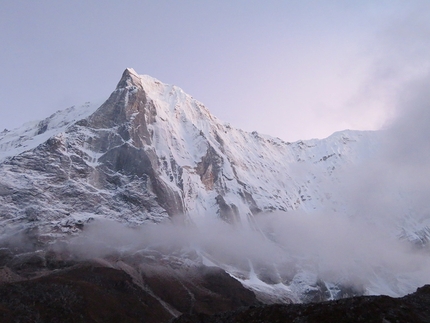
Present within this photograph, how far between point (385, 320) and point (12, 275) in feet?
574

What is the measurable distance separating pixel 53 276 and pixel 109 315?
41640 mm

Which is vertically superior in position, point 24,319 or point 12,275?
point 12,275

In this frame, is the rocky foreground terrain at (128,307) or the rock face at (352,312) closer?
the rock face at (352,312)

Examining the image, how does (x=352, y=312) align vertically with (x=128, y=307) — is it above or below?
above

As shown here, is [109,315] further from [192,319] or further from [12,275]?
[192,319]

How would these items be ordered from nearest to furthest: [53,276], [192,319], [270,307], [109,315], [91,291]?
[270,307] → [192,319] → [109,315] → [91,291] → [53,276]

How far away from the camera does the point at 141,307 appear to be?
188 m

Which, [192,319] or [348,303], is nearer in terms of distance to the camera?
[348,303]

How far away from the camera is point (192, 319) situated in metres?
106

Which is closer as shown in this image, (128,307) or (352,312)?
(352,312)

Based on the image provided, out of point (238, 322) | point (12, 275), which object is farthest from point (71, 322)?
point (238, 322)

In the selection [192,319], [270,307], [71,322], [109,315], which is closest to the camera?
Result: [270,307]

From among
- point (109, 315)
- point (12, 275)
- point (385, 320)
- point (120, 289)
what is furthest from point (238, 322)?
point (12, 275)

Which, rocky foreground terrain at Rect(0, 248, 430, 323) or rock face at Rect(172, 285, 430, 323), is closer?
rock face at Rect(172, 285, 430, 323)
